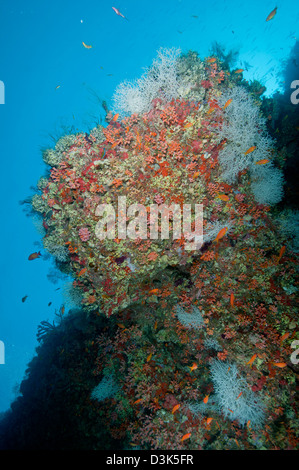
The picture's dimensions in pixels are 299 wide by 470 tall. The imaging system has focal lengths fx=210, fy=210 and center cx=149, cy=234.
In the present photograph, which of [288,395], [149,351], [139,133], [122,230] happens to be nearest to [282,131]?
[139,133]

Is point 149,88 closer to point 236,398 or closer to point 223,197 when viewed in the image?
point 223,197

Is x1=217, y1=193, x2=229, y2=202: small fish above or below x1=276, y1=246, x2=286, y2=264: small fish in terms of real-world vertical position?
above

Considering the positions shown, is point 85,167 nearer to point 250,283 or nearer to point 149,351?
point 250,283

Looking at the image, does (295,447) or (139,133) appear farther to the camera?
(139,133)

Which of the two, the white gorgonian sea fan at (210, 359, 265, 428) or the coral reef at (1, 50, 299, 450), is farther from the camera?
the coral reef at (1, 50, 299, 450)

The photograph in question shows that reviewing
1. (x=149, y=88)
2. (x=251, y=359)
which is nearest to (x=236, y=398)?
(x=251, y=359)

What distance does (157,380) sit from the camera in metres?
6.15

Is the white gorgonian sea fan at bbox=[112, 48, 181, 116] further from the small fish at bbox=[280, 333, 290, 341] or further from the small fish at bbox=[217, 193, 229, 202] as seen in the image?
the small fish at bbox=[280, 333, 290, 341]

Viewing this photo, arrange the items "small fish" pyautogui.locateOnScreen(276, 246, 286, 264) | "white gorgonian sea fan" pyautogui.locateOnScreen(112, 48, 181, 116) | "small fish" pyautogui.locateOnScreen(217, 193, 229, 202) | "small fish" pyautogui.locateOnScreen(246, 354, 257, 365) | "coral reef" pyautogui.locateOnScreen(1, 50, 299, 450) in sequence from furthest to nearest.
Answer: "white gorgonian sea fan" pyautogui.locateOnScreen(112, 48, 181, 116)
"small fish" pyautogui.locateOnScreen(276, 246, 286, 264)
"coral reef" pyautogui.locateOnScreen(1, 50, 299, 450)
"small fish" pyautogui.locateOnScreen(217, 193, 229, 202)
"small fish" pyautogui.locateOnScreen(246, 354, 257, 365)

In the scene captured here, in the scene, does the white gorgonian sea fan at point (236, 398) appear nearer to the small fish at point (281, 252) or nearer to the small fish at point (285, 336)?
the small fish at point (285, 336)

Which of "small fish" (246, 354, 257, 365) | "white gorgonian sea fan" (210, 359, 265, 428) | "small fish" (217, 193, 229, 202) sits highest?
"small fish" (217, 193, 229, 202)

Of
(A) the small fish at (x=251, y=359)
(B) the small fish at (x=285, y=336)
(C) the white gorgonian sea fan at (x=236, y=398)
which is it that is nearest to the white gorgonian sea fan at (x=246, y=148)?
(B) the small fish at (x=285, y=336)

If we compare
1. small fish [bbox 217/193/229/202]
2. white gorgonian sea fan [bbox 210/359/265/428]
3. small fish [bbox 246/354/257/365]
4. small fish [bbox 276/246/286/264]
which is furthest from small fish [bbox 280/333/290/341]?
small fish [bbox 217/193/229/202]

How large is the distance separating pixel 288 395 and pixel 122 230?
18.2 feet
